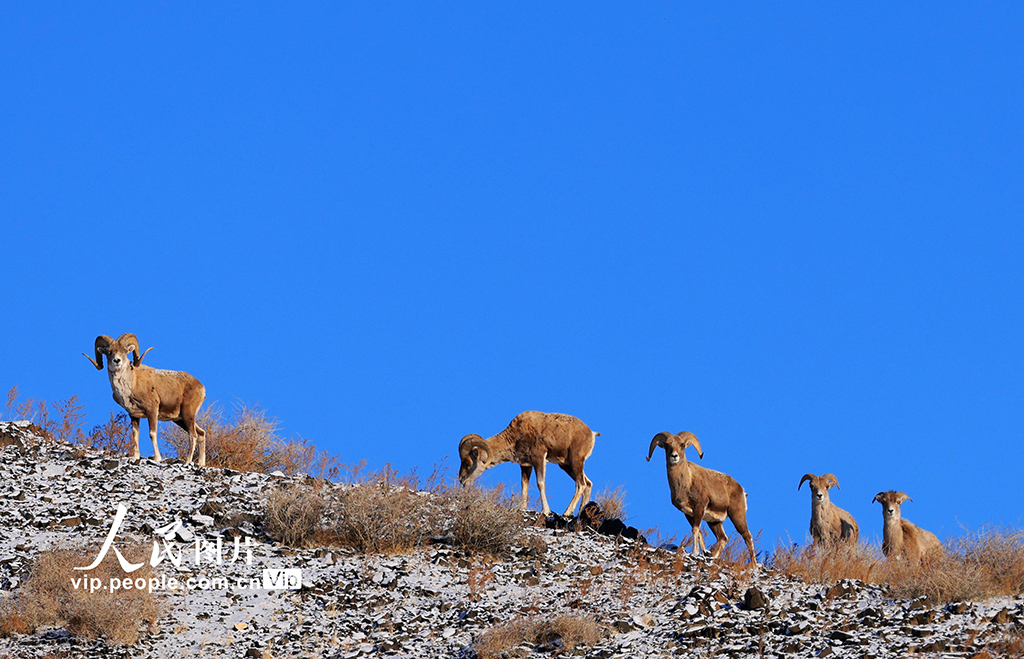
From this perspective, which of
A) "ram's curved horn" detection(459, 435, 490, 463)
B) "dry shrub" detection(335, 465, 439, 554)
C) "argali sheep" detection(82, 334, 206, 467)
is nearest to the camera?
"dry shrub" detection(335, 465, 439, 554)

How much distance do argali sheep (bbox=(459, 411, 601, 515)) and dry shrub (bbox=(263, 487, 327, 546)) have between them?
177 inches

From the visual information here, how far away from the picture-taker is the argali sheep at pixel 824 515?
72.3ft

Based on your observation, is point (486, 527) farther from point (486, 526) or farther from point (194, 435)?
point (194, 435)

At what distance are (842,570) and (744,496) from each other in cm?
441

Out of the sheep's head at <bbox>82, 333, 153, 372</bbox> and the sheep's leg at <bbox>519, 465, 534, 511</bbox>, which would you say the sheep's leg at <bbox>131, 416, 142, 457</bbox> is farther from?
the sheep's leg at <bbox>519, 465, 534, 511</bbox>

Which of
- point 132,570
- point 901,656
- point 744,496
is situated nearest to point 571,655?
point 901,656

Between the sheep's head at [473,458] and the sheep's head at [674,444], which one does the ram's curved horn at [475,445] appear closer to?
the sheep's head at [473,458]

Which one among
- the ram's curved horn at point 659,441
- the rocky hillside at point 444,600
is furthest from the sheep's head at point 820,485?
the rocky hillside at point 444,600

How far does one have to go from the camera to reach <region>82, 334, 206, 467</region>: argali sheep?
69.6 ft

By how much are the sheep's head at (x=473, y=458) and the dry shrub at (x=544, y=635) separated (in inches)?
307

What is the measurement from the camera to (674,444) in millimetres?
20281

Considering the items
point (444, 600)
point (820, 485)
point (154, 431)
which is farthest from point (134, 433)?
point (820, 485)

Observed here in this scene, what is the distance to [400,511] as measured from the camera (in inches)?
709

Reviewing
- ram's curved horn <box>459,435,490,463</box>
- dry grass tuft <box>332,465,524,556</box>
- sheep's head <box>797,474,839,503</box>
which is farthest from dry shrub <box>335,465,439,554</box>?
sheep's head <box>797,474,839,503</box>
